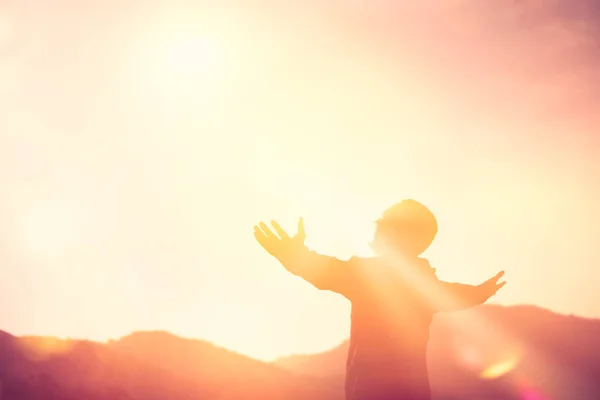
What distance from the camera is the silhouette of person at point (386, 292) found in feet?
12.2

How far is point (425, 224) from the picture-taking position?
410cm

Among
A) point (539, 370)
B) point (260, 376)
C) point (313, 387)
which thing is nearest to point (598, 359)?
point (539, 370)

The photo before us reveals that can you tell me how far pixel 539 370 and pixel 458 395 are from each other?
973 centimetres

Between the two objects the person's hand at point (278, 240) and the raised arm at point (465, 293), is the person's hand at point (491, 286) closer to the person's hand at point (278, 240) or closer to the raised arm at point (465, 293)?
the raised arm at point (465, 293)

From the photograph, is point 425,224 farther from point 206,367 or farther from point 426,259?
point 206,367

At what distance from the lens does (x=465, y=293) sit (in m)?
4.43

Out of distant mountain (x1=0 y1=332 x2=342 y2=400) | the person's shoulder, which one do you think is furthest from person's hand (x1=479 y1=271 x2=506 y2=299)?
distant mountain (x1=0 y1=332 x2=342 y2=400)

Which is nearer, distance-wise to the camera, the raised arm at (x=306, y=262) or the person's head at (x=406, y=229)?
the raised arm at (x=306, y=262)

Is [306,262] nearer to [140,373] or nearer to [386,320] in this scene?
[386,320]

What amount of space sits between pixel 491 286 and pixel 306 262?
80.2 inches

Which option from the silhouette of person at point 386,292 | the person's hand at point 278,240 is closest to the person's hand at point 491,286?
the silhouette of person at point 386,292

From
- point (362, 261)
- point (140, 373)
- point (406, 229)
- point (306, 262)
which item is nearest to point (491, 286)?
point (406, 229)

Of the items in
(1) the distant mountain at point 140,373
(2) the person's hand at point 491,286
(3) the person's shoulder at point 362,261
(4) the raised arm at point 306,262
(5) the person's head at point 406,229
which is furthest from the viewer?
(1) the distant mountain at point 140,373

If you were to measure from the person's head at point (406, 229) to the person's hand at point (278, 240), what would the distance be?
2.45 ft
